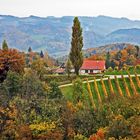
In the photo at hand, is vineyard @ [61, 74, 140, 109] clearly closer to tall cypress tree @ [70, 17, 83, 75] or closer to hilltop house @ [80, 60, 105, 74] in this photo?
tall cypress tree @ [70, 17, 83, 75]

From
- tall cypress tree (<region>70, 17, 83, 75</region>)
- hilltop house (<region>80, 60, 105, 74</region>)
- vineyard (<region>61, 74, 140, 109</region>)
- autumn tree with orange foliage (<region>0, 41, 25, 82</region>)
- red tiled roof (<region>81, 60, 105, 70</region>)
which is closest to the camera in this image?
vineyard (<region>61, 74, 140, 109</region>)

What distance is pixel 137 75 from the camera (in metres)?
63.4

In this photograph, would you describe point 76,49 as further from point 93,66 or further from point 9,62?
point 93,66

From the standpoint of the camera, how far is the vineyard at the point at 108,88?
5512 centimetres

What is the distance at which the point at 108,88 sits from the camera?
58.6m

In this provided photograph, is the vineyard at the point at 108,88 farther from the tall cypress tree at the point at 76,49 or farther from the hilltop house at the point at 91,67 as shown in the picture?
the hilltop house at the point at 91,67

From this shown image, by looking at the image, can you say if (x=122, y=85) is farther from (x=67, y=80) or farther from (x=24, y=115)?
(x=24, y=115)

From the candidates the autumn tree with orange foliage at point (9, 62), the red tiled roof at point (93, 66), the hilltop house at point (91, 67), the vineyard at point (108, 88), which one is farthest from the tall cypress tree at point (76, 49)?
the red tiled roof at point (93, 66)

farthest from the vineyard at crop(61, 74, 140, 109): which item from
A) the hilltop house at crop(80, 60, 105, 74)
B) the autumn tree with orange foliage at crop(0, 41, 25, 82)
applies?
the hilltop house at crop(80, 60, 105, 74)

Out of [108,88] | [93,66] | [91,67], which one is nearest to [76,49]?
[108,88]

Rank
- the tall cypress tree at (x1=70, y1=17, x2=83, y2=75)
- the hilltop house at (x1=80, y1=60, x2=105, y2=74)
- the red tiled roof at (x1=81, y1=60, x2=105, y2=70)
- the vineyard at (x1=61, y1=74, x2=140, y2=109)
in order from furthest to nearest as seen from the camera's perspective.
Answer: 1. the red tiled roof at (x1=81, y1=60, x2=105, y2=70)
2. the hilltop house at (x1=80, y1=60, x2=105, y2=74)
3. the tall cypress tree at (x1=70, y1=17, x2=83, y2=75)
4. the vineyard at (x1=61, y1=74, x2=140, y2=109)

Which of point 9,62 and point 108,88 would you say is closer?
point 9,62

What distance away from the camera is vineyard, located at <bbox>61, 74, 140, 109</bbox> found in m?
55.1

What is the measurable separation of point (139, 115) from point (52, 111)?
417 inches
